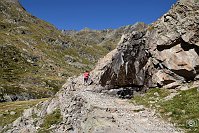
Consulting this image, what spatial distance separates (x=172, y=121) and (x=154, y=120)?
1.46 metres

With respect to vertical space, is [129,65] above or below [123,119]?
above

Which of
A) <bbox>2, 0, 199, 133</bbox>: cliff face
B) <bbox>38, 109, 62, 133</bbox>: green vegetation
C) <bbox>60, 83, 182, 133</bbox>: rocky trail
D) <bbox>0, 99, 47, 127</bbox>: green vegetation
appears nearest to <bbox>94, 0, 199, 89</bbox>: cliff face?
<bbox>2, 0, 199, 133</bbox>: cliff face

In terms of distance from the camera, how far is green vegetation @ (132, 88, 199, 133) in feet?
87.6

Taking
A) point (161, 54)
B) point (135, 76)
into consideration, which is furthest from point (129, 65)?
point (161, 54)

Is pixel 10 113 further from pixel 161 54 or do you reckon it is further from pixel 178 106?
pixel 178 106

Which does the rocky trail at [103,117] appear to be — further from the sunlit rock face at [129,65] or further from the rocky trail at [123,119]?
the sunlit rock face at [129,65]

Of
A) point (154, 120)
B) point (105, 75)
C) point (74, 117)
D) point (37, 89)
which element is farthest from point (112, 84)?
point (37, 89)

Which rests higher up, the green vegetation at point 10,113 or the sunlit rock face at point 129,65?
the sunlit rock face at point 129,65

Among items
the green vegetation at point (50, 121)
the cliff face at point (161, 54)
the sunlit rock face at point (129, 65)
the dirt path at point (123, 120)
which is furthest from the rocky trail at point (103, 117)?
the cliff face at point (161, 54)

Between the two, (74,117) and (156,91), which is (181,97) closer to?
(156,91)

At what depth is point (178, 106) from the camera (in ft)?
98.4

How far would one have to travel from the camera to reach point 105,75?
141 feet

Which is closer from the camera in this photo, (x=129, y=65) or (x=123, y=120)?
(x=123, y=120)

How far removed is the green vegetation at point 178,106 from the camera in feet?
87.6
